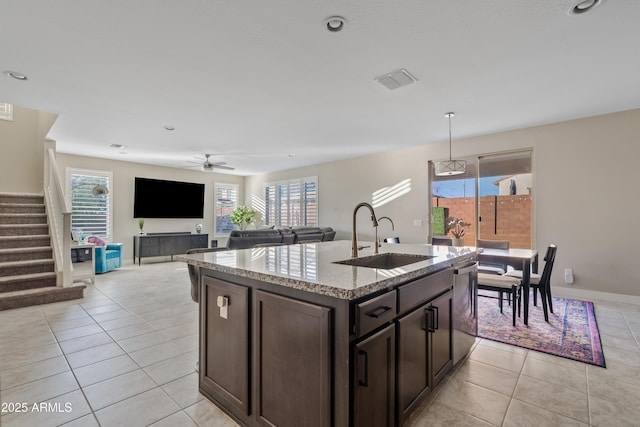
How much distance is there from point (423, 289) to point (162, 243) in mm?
7432

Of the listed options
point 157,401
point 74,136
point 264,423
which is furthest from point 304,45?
point 74,136

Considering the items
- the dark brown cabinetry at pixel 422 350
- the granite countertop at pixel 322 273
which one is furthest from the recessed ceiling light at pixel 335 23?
the dark brown cabinetry at pixel 422 350

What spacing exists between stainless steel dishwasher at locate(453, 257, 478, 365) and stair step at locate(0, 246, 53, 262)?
5.88 metres

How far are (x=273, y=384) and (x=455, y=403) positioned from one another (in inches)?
49.1

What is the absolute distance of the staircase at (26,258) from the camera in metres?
4.02

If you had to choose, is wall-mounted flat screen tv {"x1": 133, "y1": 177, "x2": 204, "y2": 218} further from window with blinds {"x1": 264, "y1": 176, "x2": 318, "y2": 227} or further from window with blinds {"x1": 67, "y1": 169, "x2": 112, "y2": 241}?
window with blinds {"x1": 264, "y1": 176, "x2": 318, "y2": 227}

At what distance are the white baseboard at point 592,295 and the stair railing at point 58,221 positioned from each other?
7.42 m

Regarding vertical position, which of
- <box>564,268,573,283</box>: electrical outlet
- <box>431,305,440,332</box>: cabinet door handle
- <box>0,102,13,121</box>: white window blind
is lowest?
<box>564,268,573,283</box>: electrical outlet

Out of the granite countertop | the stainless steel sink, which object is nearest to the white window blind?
the granite countertop

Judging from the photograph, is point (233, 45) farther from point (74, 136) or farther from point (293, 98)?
point (74, 136)

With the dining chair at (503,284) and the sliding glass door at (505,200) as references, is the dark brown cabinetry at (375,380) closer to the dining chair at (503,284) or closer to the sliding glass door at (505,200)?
the dining chair at (503,284)

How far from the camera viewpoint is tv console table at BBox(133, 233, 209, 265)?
722 centimetres

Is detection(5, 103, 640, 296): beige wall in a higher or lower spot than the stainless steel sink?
higher

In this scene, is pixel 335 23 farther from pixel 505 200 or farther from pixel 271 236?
pixel 505 200
